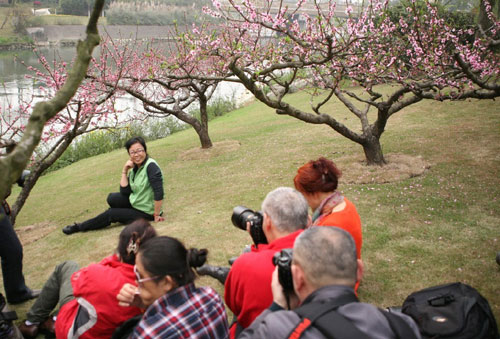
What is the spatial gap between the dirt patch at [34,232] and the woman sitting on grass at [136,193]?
2.74 ft

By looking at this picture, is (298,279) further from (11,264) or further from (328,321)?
(11,264)

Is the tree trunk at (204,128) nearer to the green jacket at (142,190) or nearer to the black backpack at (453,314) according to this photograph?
the green jacket at (142,190)

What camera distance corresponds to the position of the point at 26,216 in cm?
801

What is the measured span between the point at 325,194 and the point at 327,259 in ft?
4.66

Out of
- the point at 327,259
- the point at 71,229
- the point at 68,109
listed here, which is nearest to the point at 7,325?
the point at 327,259

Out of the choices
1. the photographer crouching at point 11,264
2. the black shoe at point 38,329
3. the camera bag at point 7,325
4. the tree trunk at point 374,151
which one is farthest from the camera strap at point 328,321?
the tree trunk at point 374,151

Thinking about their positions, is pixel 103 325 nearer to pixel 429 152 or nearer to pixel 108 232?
pixel 108 232

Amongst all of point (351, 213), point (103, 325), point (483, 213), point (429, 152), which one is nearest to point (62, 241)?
point (103, 325)

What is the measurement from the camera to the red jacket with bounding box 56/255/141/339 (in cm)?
238

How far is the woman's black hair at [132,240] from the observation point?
2543mm

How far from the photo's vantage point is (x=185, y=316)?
1.99 m

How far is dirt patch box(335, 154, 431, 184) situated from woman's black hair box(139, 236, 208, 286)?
4.63m

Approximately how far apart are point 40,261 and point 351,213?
391cm

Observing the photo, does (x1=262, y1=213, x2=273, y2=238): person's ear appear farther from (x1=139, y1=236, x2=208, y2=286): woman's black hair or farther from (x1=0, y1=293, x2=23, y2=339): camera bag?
(x1=0, y1=293, x2=23, y2=339): camera bag
